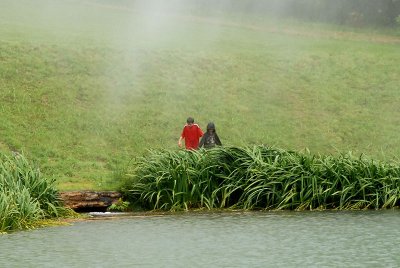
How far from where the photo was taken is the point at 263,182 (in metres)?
19.4

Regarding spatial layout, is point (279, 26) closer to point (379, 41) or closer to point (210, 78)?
point (379, 41)

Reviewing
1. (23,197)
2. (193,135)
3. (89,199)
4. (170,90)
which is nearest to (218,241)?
(23,197)

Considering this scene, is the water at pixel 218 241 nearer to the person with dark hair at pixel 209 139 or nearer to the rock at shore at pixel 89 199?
the rock at shore at pixel 89 199

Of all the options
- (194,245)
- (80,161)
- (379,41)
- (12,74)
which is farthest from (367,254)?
(379,41)

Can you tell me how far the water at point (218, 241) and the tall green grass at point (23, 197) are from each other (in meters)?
0.40

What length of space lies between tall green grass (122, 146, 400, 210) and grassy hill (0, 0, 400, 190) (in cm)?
193

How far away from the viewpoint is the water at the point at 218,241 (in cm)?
1380

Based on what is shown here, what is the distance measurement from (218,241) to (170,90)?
63.0ft

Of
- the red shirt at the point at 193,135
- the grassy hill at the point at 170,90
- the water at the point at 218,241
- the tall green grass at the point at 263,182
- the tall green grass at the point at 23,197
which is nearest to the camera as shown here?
the water at the point at 218,241

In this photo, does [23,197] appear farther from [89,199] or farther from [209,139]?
[209,139]

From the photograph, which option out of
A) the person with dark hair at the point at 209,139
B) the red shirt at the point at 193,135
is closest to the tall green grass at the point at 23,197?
the person with dark hair at the point at 209,139

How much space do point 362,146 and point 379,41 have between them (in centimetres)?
1715

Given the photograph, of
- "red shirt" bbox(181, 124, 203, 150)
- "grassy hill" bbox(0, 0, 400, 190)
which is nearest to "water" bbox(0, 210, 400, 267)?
"grassy hill" bbox(0, 0, 400, 190)

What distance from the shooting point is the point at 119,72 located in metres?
35.9
